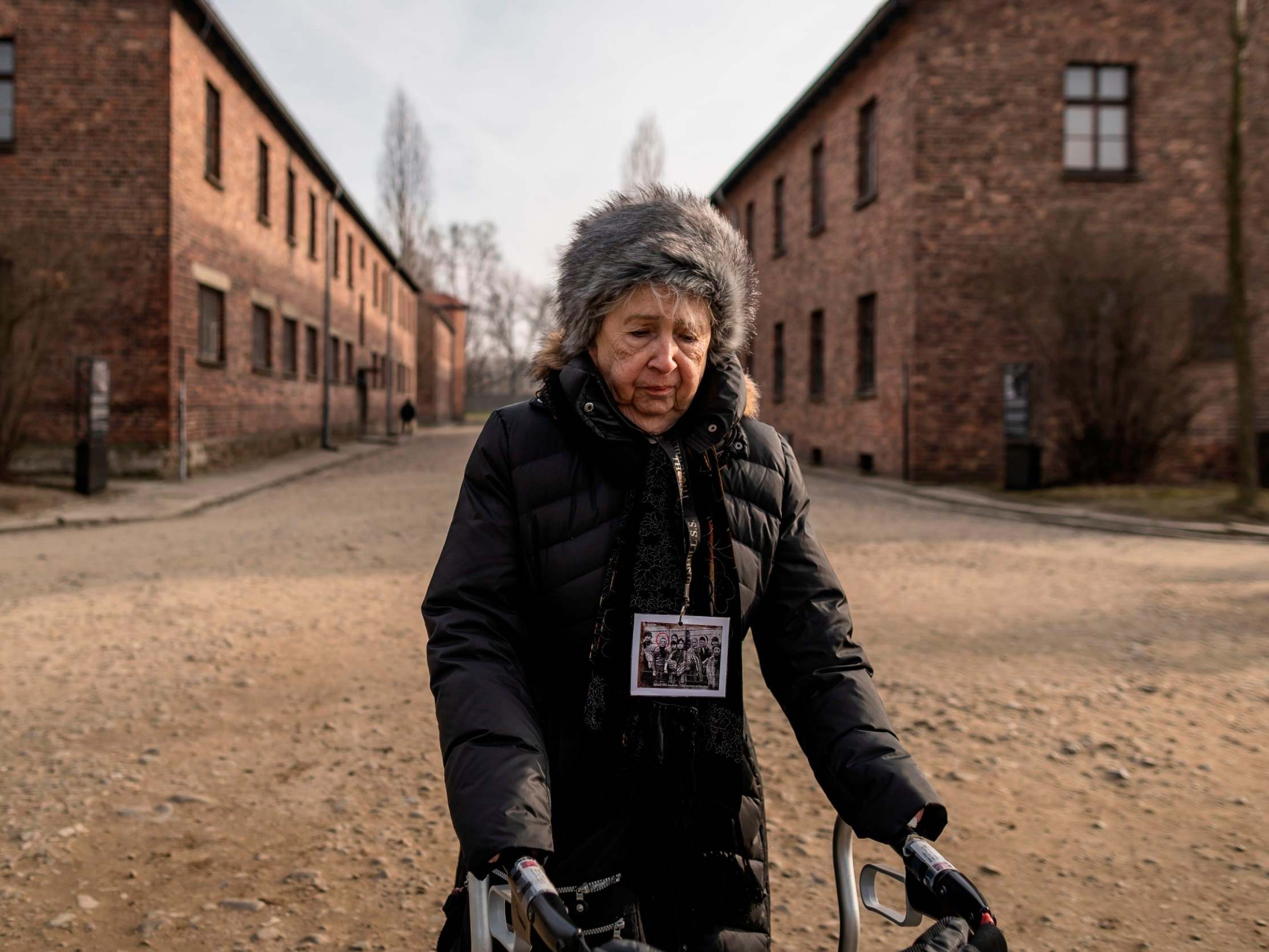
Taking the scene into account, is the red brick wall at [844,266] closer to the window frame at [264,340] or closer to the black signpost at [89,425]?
the window frame at [264,340]

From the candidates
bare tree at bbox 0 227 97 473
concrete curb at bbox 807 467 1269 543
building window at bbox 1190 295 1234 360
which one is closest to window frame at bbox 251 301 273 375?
bare tree at bbox 0 227 97 473

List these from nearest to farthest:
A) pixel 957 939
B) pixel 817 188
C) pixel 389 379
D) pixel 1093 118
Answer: pixel 957 939, pixel 1093 118, pixel 817 188, pixel 389 379

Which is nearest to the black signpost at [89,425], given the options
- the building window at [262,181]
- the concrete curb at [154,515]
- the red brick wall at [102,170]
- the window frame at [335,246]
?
the concrete curb at [154,515]

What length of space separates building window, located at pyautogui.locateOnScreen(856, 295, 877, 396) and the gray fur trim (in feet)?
58.2

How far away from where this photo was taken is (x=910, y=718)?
4516 mm

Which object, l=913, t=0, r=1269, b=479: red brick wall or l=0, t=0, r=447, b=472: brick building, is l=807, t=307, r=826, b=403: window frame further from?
Answer: l=0, t=0, r=447, b=472: brick building

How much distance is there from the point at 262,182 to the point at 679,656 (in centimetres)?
2266

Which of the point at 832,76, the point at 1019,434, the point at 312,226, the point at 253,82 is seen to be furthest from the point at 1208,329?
the point at 312,226

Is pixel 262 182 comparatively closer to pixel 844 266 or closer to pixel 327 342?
pixel 327 342

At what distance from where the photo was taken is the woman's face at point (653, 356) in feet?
6.12

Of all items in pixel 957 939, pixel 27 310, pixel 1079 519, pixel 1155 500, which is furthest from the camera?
pixel 1155 500

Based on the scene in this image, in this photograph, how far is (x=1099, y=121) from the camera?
17.3m

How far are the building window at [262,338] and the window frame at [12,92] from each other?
19.4 feet

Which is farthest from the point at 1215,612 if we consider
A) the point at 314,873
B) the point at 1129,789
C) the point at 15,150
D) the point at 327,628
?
the point at 15,150
